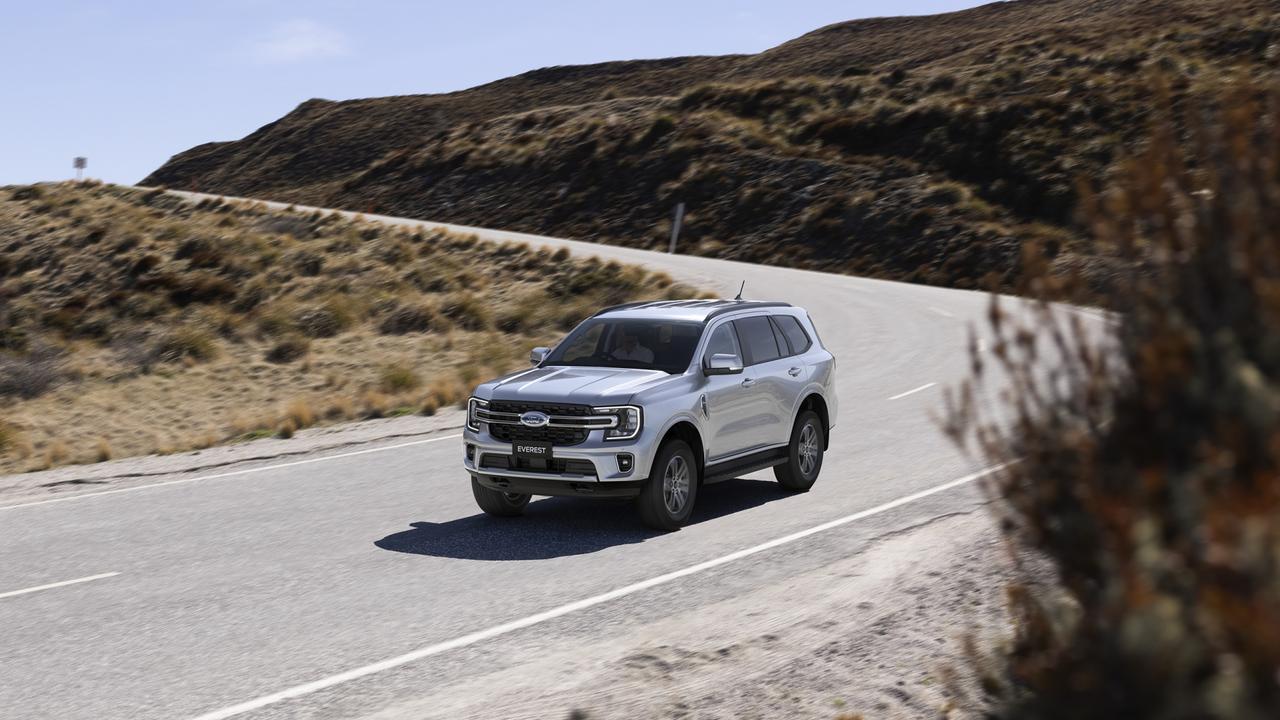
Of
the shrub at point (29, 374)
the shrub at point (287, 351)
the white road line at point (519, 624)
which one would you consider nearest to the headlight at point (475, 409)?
the white road line at point (519, 624)

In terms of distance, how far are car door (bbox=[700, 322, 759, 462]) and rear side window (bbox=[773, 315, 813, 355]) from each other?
3.09ft

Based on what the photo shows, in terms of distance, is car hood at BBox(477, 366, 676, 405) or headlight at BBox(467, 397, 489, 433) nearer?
car hood at BBox(477, 366, 676, 405)

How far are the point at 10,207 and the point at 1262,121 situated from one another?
53.2m

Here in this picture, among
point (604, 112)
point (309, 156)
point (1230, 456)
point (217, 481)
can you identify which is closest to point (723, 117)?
Result: point (604, 112)

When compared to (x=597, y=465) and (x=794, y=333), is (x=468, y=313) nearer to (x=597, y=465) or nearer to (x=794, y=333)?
(x=794, y=333)

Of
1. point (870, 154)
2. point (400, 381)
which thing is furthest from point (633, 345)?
point (870, 154)

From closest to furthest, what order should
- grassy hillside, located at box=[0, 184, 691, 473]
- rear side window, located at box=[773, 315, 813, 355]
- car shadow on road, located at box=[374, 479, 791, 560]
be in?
car shadow on road, located at box=[374, 479, 791, 560] < rear side window, located at box=[773, 315, 813, 355] < grassy hillside, located at box=[0, 184, 691, 473]

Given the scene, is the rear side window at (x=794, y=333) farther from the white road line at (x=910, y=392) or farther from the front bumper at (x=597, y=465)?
the white road line at (x=910, y=392)

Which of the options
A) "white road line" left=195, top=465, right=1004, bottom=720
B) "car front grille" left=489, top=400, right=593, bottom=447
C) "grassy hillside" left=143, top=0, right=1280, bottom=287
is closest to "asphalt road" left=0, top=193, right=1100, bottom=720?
"white road line" left=195, top=465, right=1004, bottom=720

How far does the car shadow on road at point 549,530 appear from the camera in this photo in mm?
10188

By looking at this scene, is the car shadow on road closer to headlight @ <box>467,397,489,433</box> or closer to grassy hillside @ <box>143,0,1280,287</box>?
headlight @ <box>467,397,489,433</box>

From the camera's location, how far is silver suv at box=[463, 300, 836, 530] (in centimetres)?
1032

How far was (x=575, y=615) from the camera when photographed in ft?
26.9

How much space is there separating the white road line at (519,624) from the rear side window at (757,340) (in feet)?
6.15
